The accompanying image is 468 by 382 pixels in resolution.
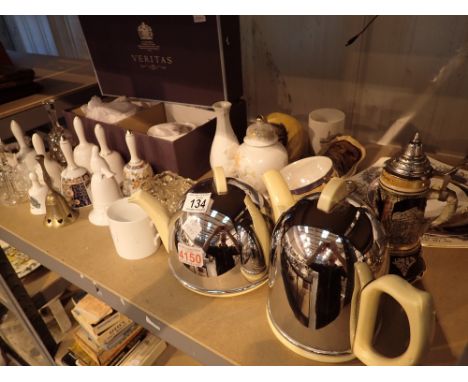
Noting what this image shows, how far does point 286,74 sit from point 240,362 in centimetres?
102

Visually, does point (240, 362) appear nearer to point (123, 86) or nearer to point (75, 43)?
point (123, 86)

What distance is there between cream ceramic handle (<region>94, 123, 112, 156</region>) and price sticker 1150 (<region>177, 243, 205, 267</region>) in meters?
0.38

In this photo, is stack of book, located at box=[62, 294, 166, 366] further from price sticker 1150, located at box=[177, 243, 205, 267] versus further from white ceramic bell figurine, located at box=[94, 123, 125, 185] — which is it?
price sticker 1150, located at box=[177, 243, 205, 267]

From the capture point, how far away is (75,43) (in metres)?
1.88

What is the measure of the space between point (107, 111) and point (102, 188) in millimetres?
297

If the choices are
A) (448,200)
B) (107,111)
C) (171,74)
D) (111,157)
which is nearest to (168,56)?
(171,74)

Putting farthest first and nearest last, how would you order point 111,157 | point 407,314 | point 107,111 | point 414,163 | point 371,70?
point 371,70 < point 107,111 < point 111,157 < point 414,163 < point 407,314

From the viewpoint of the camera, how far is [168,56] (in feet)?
3.20

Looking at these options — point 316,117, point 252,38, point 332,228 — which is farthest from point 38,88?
point 332,228

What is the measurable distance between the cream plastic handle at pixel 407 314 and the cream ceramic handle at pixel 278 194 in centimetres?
18

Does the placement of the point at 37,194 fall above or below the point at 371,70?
below

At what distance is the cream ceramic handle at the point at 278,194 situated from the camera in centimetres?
55

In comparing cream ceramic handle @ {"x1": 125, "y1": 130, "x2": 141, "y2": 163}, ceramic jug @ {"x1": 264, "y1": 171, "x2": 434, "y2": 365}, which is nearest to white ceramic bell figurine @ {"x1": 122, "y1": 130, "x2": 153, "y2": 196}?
cream ceramic handle @ {"x1": 125, "y1": 130, "x2": 141, "y2": 163}

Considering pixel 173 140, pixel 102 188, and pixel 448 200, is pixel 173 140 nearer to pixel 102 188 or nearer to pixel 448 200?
pixel 102 188
